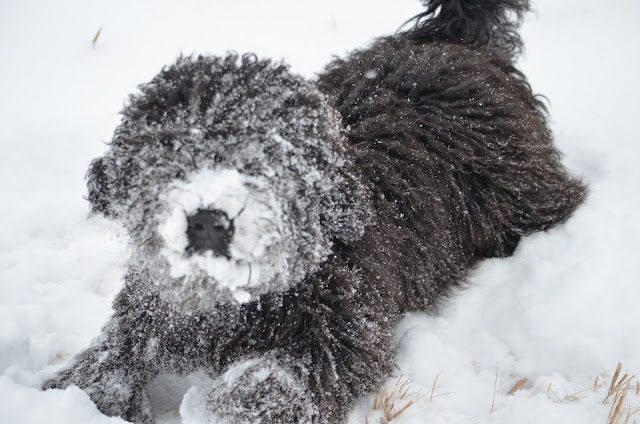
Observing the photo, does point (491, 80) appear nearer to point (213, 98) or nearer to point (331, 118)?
point (331, 118)

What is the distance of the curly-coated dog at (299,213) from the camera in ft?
6.53

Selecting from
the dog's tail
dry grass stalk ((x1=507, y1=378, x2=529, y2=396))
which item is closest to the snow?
dry grass stalk ((x1=507, y1=378, x2=529, y2=396))

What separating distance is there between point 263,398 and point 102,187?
4.03 ft

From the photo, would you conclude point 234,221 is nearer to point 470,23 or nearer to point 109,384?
point 109,384

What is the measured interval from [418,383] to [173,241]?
5.17ft

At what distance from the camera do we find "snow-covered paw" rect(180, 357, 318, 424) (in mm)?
2279

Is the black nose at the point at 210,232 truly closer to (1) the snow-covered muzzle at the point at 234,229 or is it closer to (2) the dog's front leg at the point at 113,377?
(1) the snow-covered muzzle at the point at 234,229

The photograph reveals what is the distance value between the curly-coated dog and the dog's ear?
11 millimetres

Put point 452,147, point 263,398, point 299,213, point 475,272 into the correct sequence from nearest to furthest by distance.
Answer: point 299,213, point 263,398, point 452,147, point 475,272

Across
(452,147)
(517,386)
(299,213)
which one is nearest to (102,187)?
(299,213)

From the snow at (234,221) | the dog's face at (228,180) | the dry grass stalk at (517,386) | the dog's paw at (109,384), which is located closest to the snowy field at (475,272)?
the dry grass stalk at (517,386)

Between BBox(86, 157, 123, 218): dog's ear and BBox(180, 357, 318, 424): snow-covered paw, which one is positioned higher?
BBox(86, 157, 123, 218): dog's ear

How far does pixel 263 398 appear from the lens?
2.29m

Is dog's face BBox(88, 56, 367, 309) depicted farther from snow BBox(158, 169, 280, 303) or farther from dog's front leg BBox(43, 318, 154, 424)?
dog's front leg BBox(43, 318, 154, 424)
